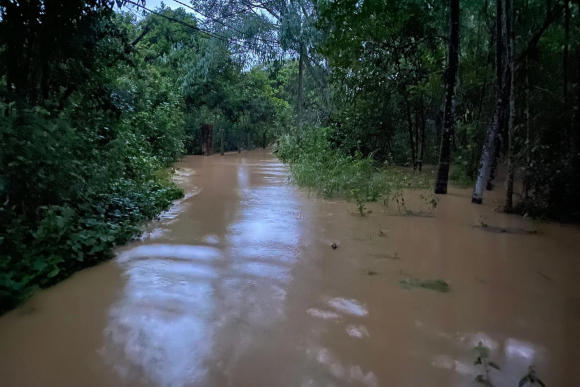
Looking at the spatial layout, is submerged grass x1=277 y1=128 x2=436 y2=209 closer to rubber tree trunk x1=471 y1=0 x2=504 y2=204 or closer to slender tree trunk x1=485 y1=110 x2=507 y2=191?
rubber tree trunk x1=471 y1=0 x2=504 y2=204

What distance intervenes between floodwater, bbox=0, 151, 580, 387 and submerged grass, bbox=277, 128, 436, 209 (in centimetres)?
255

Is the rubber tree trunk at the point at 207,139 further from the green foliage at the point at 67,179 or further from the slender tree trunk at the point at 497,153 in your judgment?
the slender tree trunk at the point at 497,153

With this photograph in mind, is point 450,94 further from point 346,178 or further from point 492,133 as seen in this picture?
point 346,178

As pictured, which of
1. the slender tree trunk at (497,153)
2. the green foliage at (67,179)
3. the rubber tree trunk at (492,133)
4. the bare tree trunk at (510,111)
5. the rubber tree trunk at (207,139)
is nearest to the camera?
the green foliage at (67,179)

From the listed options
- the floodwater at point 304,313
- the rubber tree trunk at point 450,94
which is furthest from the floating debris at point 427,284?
the rubber tree trunk at point 450,94

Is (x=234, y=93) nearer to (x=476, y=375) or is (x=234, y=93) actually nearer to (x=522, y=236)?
(x=522, y=236)

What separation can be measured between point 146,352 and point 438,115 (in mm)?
14922

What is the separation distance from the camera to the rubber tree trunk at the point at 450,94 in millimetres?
8641

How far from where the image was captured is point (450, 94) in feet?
29.0

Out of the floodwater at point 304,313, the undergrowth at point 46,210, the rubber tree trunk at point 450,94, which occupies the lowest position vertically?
the floodwater at point 304,313

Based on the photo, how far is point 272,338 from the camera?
9.89 feet

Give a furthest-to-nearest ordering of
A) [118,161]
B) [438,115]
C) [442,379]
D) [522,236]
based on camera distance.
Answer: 1. [438,115]
2. [118,161]
3. [522,236]
4. [442,379]

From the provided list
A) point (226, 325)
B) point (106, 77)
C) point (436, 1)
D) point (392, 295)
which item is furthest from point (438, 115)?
point (226, 325)

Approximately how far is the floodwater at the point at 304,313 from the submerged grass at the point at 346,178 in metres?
2.55
